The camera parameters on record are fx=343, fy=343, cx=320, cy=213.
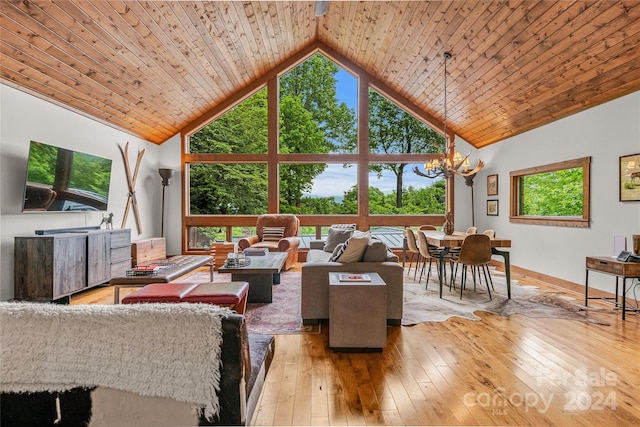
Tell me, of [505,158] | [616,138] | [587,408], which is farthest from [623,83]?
[587,408]

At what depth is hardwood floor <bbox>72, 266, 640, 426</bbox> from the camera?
77.5 inches

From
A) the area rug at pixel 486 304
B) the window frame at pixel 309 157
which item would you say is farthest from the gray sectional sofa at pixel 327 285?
the window frame at pixel 309 157

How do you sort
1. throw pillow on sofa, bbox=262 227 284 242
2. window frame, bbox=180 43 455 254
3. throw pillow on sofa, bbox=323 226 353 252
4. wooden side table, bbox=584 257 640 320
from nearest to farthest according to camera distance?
1. wooden side table, bbox=584 257 640 320
2. throw pillow on sofa, bbox=323 226 353 252
3. throw pillow on sofa, bbox=262 227 284 242
4. window frame, bbox=180 43 455 254

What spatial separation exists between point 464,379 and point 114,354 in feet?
7.17

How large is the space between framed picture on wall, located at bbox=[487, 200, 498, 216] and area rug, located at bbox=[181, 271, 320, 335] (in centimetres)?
439

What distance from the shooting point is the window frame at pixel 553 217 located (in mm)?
4664

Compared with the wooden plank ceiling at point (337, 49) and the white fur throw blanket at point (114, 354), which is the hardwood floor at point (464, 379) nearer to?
the white fur throw blanket at point (114, 354)

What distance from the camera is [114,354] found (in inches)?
46.5

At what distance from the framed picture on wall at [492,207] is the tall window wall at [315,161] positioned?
0.94 metres

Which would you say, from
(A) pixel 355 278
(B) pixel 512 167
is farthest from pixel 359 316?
(B) pixel 512 167

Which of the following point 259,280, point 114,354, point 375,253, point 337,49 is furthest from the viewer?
point 337,49

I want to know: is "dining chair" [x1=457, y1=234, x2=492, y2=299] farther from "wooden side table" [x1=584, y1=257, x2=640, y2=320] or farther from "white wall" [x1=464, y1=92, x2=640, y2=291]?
"white wall" [x1=464, y1=92, x2=640, y2=291]

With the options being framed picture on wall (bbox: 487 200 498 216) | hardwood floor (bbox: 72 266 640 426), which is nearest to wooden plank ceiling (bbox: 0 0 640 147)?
framed picture on wall (bbox: 487 200 498 216)

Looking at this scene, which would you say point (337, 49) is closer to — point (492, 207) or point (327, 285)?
point (492, 207)
